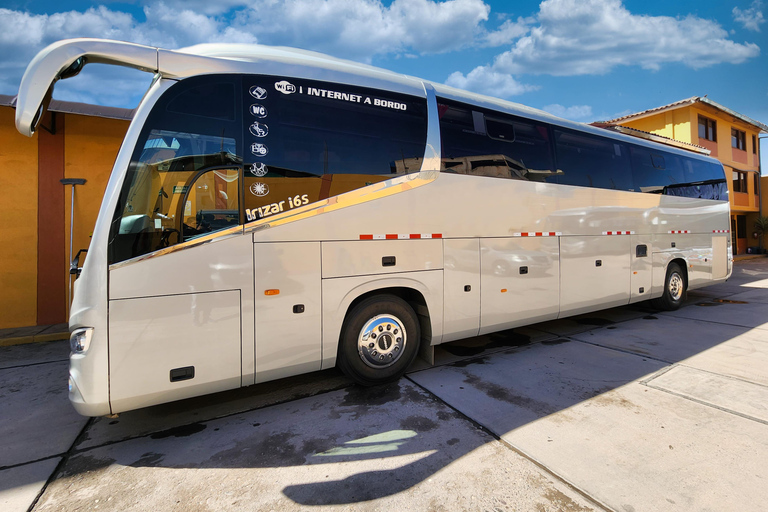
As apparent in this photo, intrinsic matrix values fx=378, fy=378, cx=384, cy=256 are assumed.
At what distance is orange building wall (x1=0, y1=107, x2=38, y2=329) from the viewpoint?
7160 mm

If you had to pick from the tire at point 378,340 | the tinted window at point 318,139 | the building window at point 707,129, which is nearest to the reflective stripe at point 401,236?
the tinted window at point 318,139

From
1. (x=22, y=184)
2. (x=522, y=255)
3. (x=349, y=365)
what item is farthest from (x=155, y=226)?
(x=22, y=184)

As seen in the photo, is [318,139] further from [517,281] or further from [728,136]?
[728,136]

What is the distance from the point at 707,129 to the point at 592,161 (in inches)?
808

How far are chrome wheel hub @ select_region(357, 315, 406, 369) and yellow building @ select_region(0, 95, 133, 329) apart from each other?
21.3ft

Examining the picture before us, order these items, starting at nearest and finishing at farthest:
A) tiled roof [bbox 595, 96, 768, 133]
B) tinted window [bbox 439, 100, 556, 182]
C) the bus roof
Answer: the bus roof < tinted window [bbox 439, 100, 556, 182] < tiled roof [bbox 595, 96, 768, 133]

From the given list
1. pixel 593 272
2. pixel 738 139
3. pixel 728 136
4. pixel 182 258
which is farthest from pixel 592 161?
pixel 738 139

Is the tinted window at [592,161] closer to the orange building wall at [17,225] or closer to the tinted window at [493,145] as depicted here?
the tinted window at [493,145]

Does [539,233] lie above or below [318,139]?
below

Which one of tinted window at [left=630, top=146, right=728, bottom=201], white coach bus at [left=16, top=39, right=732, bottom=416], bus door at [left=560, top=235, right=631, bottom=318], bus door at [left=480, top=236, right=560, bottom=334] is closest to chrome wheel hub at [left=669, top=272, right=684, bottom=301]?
tinted window at [left=630, top=146, right=728, bottom=201]

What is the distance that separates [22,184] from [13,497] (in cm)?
704

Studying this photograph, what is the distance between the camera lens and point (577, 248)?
Result: 6.15m

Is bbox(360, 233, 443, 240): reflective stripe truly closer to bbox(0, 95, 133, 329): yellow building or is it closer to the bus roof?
the bus roof

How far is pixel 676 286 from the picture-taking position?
27.6 ft
